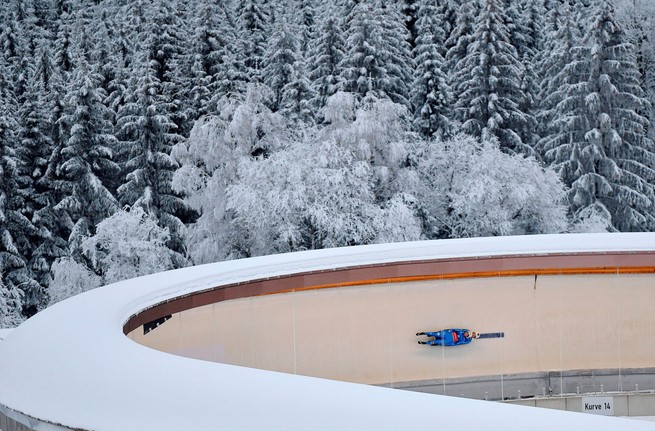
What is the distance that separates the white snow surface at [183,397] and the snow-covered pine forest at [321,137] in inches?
941

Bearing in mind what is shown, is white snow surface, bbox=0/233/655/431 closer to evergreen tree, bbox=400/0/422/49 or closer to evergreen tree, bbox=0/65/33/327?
evergreen tree, bbox=0/65/33/327

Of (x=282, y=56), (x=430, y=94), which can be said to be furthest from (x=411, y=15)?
(x=282, y=56)

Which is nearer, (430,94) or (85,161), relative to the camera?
(430,94)

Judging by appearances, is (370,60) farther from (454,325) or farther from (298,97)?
(454,325)

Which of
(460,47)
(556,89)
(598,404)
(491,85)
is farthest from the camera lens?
(460,47)

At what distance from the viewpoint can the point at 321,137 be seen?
3400 centimetres

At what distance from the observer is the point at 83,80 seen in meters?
43.1

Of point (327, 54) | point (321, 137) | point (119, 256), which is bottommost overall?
point (119, 256)

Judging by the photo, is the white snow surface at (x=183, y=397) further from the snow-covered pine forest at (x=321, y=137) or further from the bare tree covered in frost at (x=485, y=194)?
the bare tree covered in frost at (x=485, y=194)

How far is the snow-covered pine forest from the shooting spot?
32281 mm

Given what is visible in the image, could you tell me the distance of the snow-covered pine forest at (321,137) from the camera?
3228 centimetres

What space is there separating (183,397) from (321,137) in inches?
1172

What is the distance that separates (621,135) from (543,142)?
13.0 ft

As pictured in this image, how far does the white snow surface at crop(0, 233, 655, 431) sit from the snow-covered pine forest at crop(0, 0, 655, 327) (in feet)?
78.4
